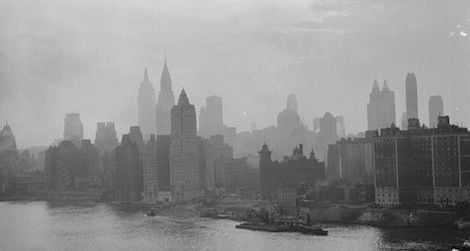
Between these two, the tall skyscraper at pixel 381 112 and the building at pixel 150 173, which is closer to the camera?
the tall skyscraper at pixel 381 112

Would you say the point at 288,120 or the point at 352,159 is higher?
the point at 288,120

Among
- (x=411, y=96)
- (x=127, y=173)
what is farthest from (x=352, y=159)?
(x=127, y=173)

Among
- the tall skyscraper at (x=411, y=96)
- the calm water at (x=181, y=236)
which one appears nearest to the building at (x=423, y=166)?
the tall skyscraper at (x=411, y=96)

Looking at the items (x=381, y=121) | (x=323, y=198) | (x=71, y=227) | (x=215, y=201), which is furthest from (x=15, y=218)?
(x=381, y=121)

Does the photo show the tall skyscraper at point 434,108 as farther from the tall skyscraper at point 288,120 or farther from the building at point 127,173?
the building at point 127,173

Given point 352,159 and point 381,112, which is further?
point 381,112

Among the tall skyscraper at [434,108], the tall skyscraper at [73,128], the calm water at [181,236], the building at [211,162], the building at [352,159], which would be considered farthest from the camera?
the building at [211,162]

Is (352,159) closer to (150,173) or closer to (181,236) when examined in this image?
(150,173)
